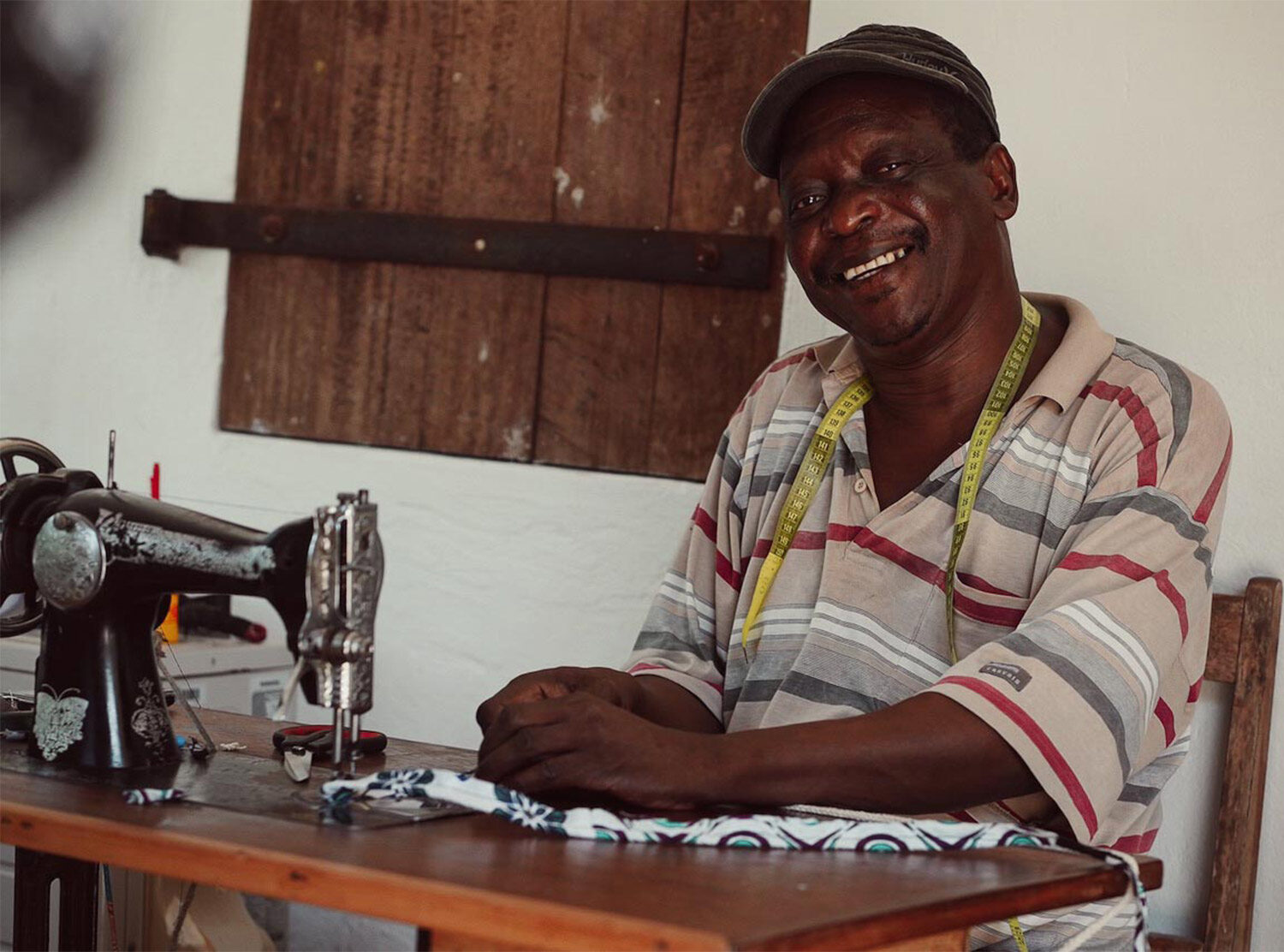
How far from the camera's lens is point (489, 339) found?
313 cm

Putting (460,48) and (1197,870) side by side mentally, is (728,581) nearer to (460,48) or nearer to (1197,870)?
(1197,870)

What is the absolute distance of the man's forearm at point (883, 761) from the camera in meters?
1.57

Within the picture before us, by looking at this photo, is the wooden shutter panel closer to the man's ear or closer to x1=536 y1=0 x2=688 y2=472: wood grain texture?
x1=536 y1=0 x2=688 y2=472: wood grain texture

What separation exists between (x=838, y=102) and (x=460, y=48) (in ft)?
4.10

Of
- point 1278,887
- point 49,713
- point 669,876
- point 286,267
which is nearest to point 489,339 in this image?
point 286,267

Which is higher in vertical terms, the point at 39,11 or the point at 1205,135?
the point at 39,11

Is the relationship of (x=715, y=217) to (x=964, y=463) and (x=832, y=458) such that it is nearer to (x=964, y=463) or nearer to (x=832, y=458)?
(x=832, y=458)

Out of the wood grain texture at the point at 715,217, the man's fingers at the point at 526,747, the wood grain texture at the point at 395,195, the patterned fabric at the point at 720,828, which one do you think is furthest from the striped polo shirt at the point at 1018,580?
the wood grain texture at the point at 395,195

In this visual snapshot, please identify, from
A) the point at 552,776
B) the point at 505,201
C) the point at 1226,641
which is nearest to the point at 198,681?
the point at 505,201

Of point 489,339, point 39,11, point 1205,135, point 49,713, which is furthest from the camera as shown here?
point 39,11

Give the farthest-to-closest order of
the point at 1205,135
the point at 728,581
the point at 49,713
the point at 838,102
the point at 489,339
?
the point at 489,339, the point at 1205,135, the point at 728,581, the point at 838,102, the point at 49,713

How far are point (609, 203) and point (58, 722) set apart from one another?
1641 millimetres

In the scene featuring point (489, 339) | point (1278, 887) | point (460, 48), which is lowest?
point (1278, 887)

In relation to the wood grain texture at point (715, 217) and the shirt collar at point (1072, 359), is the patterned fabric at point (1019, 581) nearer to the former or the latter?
the shirt collar at point (1072, 359)
